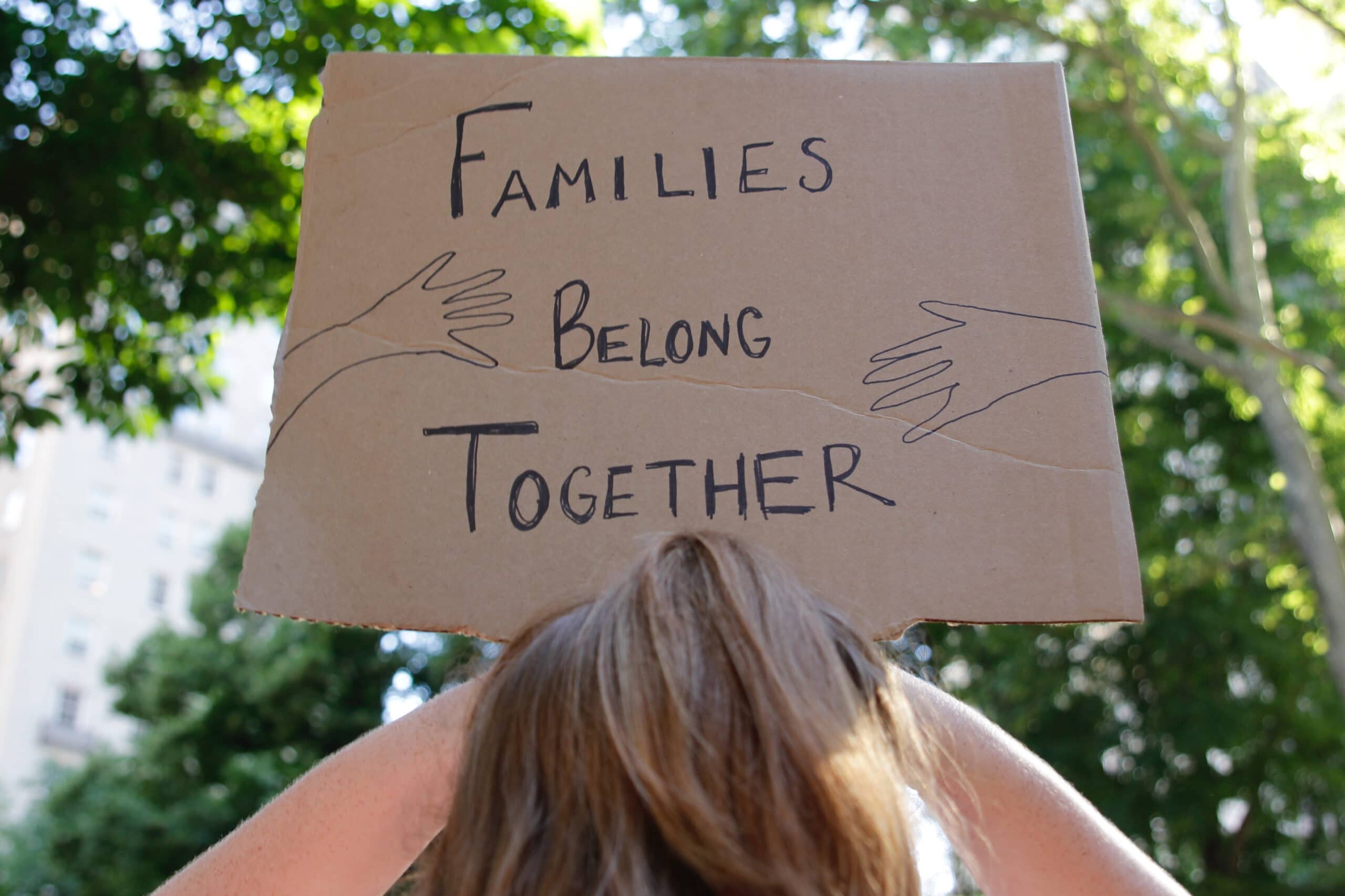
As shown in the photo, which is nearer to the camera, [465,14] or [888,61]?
[888,61]

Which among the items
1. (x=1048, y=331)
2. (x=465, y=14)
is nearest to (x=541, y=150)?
(x=1048, y=331)

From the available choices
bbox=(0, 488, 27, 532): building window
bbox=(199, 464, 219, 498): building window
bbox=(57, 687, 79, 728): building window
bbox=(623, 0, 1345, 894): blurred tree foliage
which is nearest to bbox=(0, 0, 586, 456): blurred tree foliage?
bbox=(623, 0, 1345, 894): blurred tree foliage

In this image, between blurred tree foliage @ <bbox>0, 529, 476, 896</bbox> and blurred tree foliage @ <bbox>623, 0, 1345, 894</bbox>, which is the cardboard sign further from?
blurred tree foliage @ <bbox>0, 529, 476, 896</bbox>

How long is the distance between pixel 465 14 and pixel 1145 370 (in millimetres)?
6507

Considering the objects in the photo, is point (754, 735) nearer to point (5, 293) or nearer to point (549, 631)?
point (549, 631)

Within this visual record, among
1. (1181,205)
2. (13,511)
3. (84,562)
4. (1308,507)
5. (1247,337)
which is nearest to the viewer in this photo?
(1247,337)

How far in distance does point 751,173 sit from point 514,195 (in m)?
0.27

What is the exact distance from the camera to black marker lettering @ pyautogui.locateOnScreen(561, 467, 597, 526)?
119 centimetres

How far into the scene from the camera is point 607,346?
125cm

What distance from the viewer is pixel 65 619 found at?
30797 millimetres

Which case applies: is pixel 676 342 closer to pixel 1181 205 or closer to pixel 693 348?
pixel 693 348

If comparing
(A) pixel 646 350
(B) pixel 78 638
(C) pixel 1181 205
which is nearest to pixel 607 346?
(A) pixel 646 350

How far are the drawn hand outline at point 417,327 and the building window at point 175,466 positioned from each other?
36.0 meters

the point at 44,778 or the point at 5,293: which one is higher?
the point at 5,293
